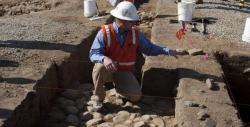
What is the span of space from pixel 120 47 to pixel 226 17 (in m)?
4.45

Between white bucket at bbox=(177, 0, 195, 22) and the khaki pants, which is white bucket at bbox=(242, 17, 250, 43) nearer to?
white bucket at bbox=(177, 0, 195, 22)

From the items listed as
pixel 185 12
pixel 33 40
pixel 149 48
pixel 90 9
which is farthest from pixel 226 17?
pixel 33 40

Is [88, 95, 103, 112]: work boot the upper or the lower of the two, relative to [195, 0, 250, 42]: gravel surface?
lower

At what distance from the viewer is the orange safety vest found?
6160 mm

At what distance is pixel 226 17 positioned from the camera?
32.9 ft

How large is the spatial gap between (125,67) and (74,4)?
16.5 ft

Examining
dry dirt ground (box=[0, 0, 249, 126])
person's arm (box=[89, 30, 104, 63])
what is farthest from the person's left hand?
person's arm (box=[89, 30, 104, 63])

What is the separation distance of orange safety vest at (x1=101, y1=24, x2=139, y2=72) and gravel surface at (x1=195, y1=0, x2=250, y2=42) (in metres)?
2.67

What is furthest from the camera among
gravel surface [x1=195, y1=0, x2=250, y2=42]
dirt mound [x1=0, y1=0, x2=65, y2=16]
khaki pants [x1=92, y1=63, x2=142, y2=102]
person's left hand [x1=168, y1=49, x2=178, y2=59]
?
dirt mound [x1=0, y1=0, x2=65, y2=16]

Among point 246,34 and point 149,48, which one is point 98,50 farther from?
point 246,34

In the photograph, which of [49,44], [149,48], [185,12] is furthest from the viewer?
[185,12]

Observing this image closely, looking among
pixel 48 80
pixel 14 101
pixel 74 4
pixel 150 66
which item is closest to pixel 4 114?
pixel 14 101

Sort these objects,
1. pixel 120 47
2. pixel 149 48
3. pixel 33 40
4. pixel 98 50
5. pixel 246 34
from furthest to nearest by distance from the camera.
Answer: pixel 246 34 → pixel 33 40 → pixel 149 48 → pixel 120 47 → pixel 98 50

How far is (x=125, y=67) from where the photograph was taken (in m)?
6.54
